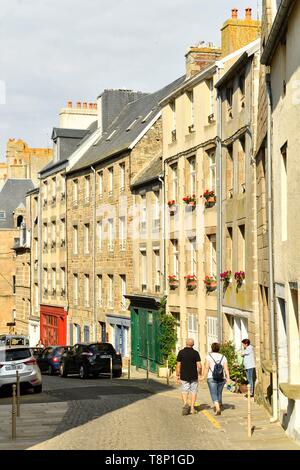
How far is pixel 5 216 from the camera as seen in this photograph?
73.2 metres

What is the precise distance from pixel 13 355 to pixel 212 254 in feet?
28.9

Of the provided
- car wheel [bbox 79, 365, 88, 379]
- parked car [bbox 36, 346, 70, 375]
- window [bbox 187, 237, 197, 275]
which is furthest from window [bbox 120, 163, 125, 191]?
car wheel [bbox 79, 365, 88, 379]

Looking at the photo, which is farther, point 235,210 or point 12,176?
point 12,176

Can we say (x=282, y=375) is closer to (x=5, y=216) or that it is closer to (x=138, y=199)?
(x=138, y=199)

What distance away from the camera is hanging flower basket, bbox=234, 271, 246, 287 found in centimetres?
2662

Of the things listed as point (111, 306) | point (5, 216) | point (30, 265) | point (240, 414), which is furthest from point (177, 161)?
point (5, 216)

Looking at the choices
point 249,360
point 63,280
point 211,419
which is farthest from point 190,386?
point 63,280

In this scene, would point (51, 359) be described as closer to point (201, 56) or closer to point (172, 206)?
point (172, 206)

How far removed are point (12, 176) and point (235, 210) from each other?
5134 cm

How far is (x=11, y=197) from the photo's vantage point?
2936 inches

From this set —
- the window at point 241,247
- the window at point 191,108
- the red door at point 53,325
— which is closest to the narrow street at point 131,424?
the window at point 241,247

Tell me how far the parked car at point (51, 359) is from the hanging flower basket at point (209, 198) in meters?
11.3

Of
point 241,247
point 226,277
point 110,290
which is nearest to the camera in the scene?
point 241,247
